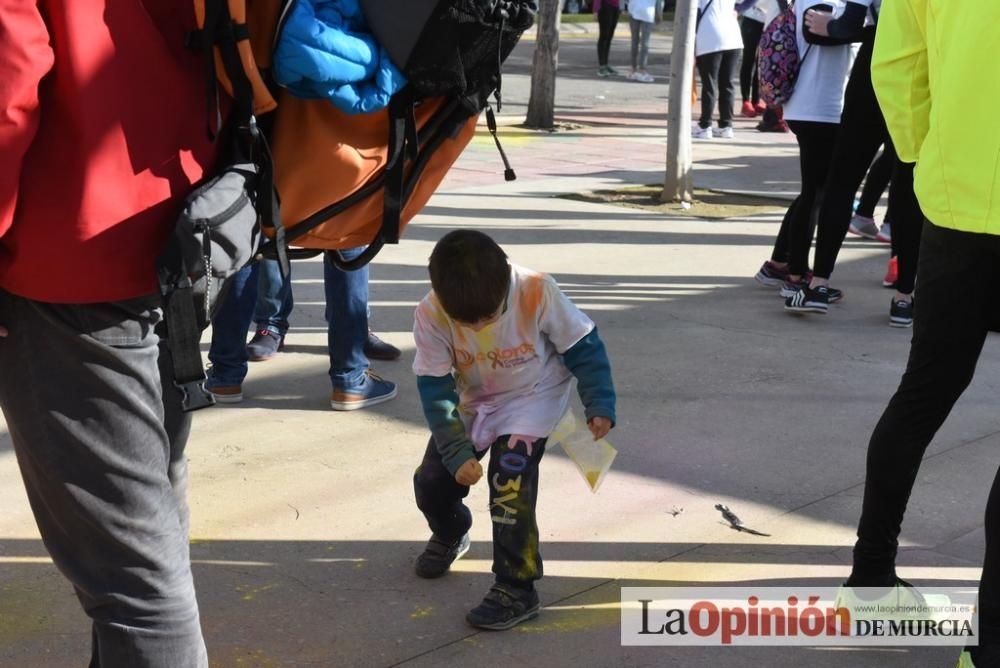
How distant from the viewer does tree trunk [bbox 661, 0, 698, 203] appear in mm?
9891

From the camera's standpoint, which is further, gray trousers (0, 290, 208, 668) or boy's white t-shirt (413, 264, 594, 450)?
boy's white t-shirt (413, 264, 594, 450)

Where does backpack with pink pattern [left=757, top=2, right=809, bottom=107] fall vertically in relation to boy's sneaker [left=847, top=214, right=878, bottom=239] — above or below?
above

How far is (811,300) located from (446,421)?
3.71m

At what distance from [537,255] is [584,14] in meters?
28.3

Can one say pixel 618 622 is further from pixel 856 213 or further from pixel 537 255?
pixel 856 213

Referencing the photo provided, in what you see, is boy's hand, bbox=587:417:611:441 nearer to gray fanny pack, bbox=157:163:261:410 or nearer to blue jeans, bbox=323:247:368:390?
gray fanny pack, bbox=157:163:261:410

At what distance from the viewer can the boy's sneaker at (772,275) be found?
290 inches

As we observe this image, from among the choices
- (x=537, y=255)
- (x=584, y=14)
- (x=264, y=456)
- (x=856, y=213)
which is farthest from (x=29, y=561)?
(x=584, y=14)

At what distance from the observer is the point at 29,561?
3852mm

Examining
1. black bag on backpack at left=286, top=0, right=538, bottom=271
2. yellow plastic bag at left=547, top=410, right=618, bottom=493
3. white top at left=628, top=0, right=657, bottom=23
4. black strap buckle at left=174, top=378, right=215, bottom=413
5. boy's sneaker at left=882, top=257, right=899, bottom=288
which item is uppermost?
black bag on backpack at left=286, top=0, right=538, bottom=271

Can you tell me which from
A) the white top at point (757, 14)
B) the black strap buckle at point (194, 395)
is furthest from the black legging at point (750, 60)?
the black strap buckle at point (194, 395)

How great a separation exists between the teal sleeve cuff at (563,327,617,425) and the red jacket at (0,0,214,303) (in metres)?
1.51

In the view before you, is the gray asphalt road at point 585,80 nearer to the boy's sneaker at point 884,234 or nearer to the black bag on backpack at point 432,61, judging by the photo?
the boy's sneaker at point 884,234

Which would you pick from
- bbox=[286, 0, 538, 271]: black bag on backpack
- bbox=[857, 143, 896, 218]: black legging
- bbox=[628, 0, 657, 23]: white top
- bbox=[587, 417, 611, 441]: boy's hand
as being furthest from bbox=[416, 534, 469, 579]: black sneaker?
bbox=[628, 0, 657, 23]: white top
